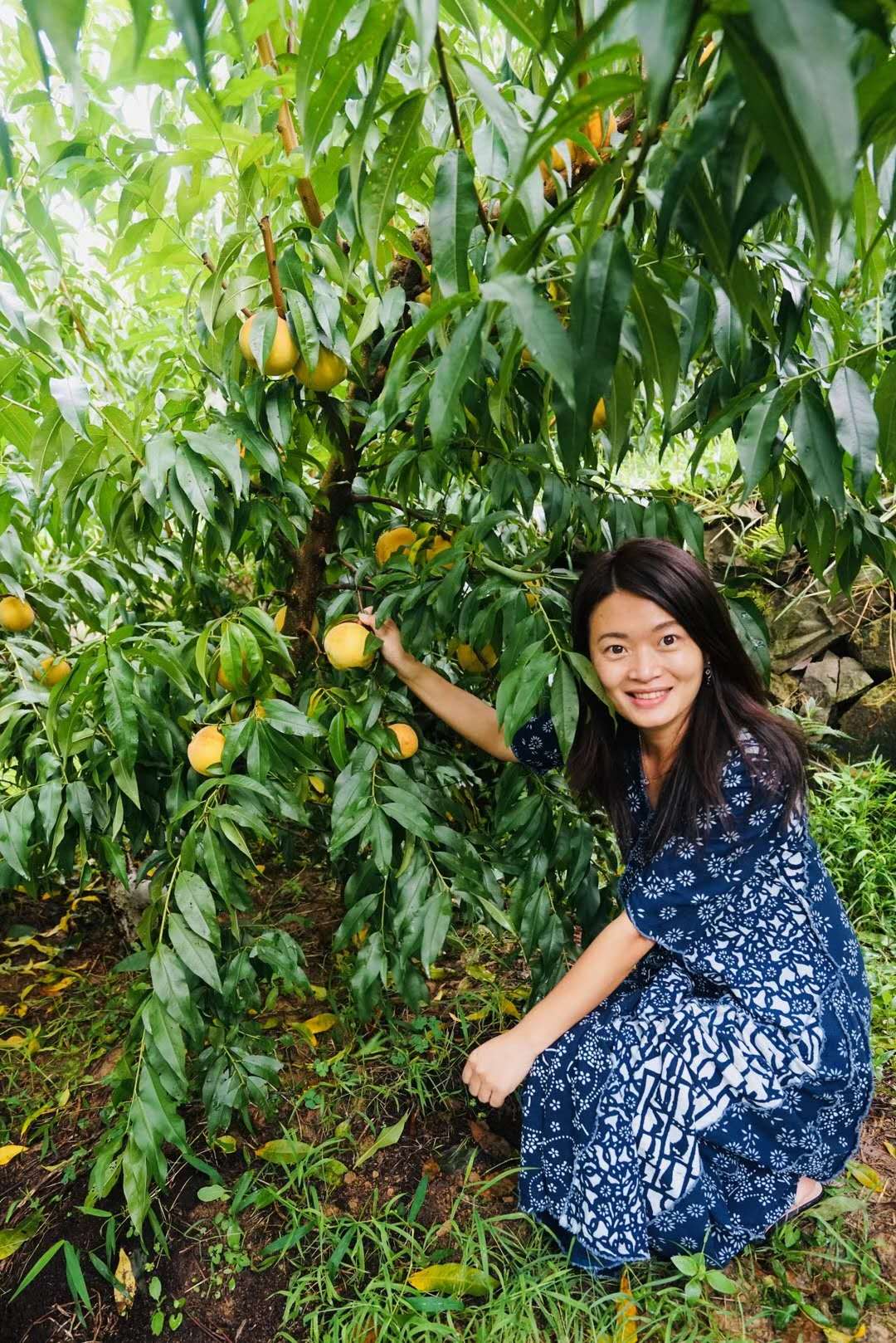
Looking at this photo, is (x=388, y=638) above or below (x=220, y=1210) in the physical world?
above

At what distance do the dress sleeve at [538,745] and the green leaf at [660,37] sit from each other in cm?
108

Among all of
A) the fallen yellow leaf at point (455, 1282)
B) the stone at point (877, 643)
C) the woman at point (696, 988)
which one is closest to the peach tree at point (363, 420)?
the woman at point (696, 988)

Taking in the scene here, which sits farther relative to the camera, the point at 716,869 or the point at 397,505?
the point at 397,505

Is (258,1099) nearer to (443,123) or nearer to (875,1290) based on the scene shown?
(875,1290)

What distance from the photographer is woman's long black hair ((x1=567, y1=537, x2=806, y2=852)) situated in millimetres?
1196

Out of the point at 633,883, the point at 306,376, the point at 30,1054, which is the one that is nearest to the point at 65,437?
the point at 306,376

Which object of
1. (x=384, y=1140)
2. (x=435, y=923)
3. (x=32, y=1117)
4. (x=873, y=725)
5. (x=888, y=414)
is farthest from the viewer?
(x=873, y=725)

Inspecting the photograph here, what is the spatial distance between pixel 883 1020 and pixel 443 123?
6.56 feet

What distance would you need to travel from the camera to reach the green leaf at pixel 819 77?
1.02 ft

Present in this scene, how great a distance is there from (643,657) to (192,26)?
38.4 inches

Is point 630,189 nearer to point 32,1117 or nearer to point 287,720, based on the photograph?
point 287,720

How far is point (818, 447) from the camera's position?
0.89 m

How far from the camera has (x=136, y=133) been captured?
1.03m

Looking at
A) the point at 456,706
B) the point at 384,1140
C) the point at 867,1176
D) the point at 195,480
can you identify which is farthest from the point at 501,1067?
the point at 195,480
